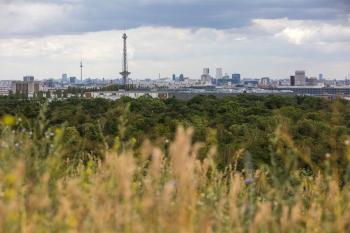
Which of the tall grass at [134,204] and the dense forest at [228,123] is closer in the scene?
the tall grass at [134,204]

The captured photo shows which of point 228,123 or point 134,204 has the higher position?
point 134,204

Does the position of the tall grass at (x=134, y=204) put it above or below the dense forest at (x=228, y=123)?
above

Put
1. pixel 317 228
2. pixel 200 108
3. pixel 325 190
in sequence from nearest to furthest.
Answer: pixel 317 228 < pixel 325 190 < pixel 200 108

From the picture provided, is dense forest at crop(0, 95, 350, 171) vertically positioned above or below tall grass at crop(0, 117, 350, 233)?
below

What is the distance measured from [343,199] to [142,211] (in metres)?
1.74

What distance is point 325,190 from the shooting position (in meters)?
5.28

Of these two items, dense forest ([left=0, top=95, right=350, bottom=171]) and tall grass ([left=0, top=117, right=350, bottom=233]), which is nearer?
tall grass ([left=0, top=117, right=350, bottom=233])

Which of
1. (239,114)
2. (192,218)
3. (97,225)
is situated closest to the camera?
(97,225)

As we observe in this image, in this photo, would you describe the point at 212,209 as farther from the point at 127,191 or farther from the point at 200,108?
the point at 200,108

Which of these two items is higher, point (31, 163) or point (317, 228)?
point (31, 163)

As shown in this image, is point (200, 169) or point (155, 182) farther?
point (200, 169)

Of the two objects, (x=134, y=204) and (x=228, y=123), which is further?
(x=228, y=123)

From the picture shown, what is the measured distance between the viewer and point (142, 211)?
3.43 meters

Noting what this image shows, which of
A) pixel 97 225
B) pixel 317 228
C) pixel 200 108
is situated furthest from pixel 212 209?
pixel 200 108
